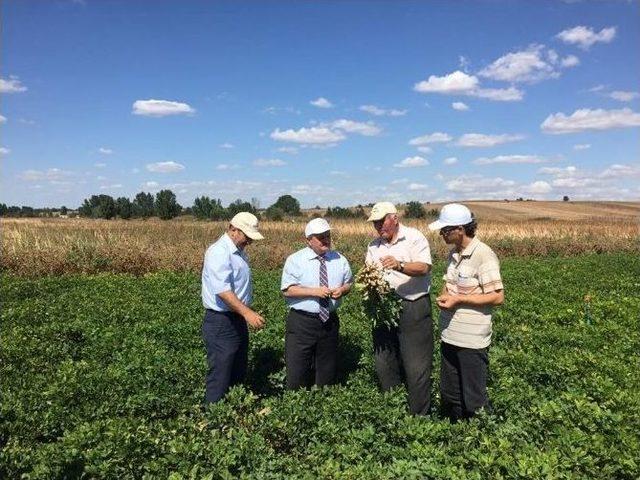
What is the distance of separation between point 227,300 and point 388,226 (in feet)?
5.87

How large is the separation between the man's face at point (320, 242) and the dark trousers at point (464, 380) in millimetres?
1576

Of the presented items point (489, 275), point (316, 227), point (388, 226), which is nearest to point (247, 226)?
point (316, 227)

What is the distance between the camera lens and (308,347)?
17.8ft

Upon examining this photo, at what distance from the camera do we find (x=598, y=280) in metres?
14.6

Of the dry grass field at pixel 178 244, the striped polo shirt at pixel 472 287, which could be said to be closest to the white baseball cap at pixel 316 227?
the striped polo shirt at pixel 472 287

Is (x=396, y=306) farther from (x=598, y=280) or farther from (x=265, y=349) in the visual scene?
(x=598, y=280)

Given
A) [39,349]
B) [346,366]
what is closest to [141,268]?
[39,349]

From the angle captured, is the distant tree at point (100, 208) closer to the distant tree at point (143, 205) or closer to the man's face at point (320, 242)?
the distant tree at point (143, 205)

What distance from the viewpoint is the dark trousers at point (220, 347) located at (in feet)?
17.1

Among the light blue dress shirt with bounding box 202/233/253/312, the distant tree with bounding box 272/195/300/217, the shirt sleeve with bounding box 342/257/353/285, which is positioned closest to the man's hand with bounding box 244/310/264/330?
the light blue dress shirt with bounding box 202/233/253/312

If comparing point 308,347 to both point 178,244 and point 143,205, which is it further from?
point 143,205

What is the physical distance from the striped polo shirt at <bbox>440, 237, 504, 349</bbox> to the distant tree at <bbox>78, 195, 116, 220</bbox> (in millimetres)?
76582

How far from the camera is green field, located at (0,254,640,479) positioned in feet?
12.3

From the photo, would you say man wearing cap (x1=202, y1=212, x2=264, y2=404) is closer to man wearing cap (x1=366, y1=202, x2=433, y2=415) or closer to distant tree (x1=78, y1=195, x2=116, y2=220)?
man wearing cap (x1=366, y1=202, x2=433, y2=415)
